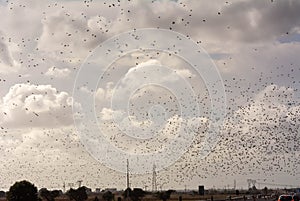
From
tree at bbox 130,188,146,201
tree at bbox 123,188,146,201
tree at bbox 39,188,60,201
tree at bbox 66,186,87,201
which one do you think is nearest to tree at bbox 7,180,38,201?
tree at bbox 123,188,146,201

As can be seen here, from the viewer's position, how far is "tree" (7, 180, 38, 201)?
63969mm

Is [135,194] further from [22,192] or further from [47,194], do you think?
[22,192]

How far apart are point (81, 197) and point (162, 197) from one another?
16.5 m

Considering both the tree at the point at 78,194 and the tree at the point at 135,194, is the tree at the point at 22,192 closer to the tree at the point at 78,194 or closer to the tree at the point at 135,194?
the tree at the point at 135,194

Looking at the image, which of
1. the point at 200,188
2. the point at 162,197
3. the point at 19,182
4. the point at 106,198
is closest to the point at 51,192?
the point at 106,198

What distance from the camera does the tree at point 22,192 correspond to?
64.0 m

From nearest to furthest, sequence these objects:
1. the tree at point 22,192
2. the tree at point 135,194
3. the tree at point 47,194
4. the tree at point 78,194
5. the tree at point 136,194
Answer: the tree at point 22,192
the tree at point 135,194
the tree at point 136,194
the tree at point 78,194
the tree at point 47,194

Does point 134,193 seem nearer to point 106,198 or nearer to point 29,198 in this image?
point 106,198

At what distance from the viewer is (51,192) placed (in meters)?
141

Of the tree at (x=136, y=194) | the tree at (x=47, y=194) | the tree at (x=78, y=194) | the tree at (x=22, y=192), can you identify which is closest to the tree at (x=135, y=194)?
the tree at (x=136, y=194)

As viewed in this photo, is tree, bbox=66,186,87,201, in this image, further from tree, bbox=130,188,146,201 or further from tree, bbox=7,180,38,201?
tree, bbox=7,180,38,201

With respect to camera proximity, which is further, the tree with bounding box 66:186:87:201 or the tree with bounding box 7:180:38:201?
the tree with bounding box 66:186:87:201

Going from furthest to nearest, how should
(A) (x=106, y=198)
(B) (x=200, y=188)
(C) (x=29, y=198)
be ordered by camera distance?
1. (A) (x=106, y=198)
2. (B) (x=200, y=188)
3. (C) (x=29, y=198)

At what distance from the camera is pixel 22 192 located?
210ft
